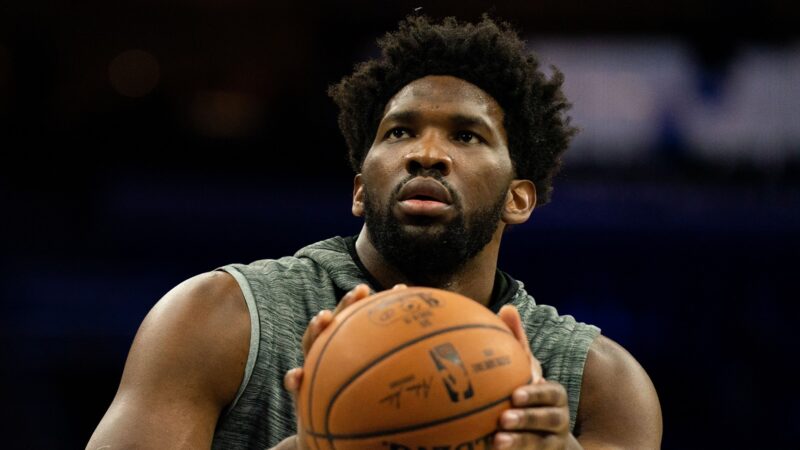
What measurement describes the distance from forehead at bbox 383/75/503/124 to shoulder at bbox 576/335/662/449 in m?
0.73

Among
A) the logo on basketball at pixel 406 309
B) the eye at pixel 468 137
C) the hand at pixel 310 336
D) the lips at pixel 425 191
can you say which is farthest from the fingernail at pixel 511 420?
the eye at pixel 468 137

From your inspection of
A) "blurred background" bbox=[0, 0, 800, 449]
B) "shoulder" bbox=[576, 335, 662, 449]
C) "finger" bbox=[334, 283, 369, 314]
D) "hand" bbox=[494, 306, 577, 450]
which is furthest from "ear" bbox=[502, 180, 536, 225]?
"blurred background" bbox=[0, 0, 800, 449]

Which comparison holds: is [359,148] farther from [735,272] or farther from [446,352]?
[735,272]

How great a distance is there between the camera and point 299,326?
111 inches

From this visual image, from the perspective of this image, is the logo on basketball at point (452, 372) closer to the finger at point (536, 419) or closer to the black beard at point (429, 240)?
the finger at point (536, 419)

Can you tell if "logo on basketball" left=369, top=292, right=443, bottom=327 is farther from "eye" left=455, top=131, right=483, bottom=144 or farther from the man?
"eye" left=455, top=131, right=483, bottom=144

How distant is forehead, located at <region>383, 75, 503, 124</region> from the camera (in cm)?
306

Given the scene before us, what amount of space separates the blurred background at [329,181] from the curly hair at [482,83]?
279 centimetres

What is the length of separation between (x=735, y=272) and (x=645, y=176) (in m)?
0.77

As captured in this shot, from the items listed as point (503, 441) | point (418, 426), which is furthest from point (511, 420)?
point (418, 426)

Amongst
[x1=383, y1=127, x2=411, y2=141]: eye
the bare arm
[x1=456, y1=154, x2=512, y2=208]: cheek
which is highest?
[x1=383, y1=127, x2=411, y2=141]: eye

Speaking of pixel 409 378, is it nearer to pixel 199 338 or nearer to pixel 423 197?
pixel 199 338

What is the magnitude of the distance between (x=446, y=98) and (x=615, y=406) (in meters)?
0.95

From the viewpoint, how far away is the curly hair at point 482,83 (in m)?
3.22
